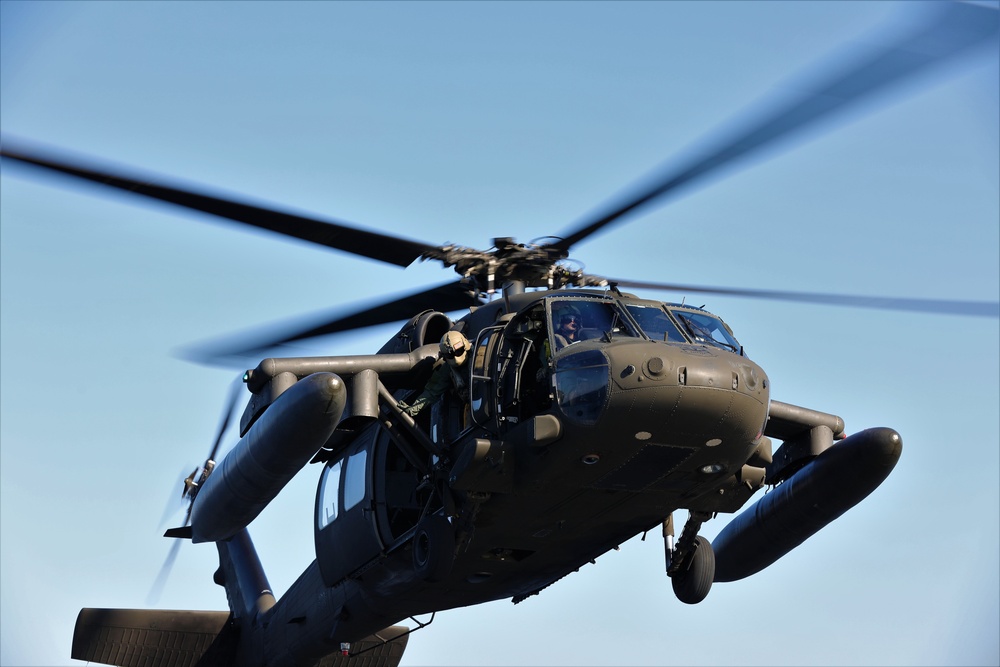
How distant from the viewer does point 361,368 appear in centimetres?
1172

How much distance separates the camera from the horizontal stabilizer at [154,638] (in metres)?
15.4

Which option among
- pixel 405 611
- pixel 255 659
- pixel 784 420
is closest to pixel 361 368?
pixel 405 611

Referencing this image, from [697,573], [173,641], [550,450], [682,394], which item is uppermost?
[682,394]

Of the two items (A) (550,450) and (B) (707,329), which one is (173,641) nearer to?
(A) (550,450)

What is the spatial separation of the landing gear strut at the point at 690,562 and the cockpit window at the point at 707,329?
2.13 metres

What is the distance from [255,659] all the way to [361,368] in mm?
5787

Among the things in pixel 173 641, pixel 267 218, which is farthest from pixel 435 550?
pixel 173 641

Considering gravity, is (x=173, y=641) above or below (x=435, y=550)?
below

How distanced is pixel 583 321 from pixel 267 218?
3005mm

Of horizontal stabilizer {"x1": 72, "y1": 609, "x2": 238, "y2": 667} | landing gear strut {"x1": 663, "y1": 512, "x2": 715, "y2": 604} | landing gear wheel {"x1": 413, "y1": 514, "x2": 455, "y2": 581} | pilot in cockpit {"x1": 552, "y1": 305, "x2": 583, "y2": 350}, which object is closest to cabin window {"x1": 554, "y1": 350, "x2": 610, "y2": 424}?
pilot in cockpit {"x1": 552, "y1": 305, "x2": 583, "y2": 350}

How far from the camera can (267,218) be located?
10859 millimetres

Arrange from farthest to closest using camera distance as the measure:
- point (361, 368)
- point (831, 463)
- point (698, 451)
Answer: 1. point (831, 463)
2. point (361, 368)
3. point (698, 451)

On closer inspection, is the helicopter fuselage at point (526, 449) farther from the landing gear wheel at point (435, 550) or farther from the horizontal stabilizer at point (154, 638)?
the horizontal stabilizer at point (154, 638)

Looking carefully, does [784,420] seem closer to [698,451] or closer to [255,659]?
[698,451]
